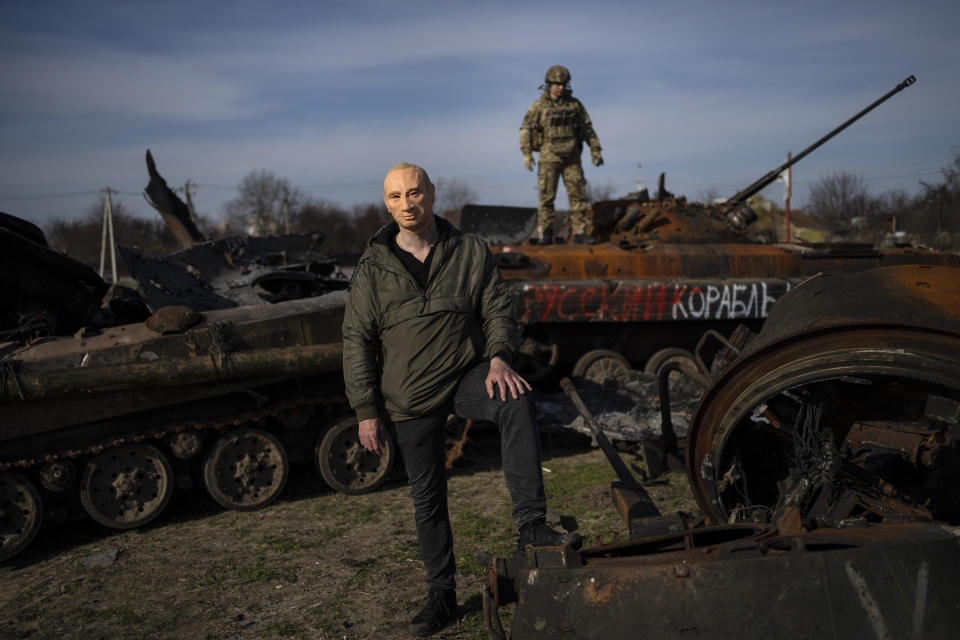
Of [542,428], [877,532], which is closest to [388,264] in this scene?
[877,532]

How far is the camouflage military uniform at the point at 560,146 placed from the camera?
991 centimetres

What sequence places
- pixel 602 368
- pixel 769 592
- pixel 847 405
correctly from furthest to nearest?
1. pixel 602 368
2. pixel 847 405
3. pixel 769 592

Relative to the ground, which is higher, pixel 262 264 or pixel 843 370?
pixel 262 264

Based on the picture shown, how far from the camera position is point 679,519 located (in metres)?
3.12

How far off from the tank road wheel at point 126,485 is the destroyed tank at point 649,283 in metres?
3.93

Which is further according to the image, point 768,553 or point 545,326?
point 545,326

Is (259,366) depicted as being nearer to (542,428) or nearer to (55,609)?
(55,609)

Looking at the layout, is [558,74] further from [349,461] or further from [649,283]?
[349,461]

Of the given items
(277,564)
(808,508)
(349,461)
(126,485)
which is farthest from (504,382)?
→ (126,485)

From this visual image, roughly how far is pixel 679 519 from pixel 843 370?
3.09ft

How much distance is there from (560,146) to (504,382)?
7449 mm

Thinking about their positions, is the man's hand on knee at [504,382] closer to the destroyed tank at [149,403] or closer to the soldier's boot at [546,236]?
the destroyed tank at [149,403]

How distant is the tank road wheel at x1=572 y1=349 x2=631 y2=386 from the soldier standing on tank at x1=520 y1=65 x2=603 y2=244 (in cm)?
209

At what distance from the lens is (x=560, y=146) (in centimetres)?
1001
